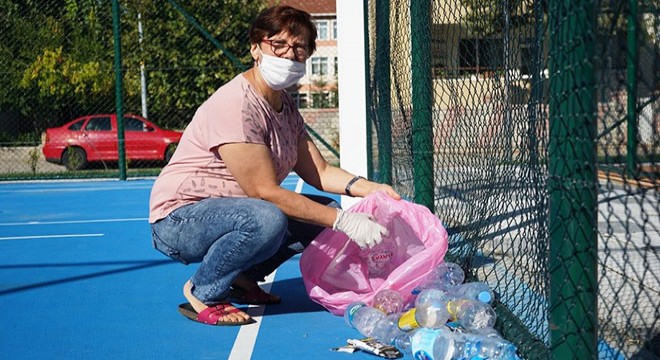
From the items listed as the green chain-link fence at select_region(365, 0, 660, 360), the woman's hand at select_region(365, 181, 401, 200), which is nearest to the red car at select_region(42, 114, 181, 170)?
the green chain-link fence at select_region(365, 0, 660, 360)

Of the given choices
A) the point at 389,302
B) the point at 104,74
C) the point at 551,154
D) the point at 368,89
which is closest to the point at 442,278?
the point at 389,302

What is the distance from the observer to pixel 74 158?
18.5 meters

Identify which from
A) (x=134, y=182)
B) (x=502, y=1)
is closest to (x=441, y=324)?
(x=502, y=1)

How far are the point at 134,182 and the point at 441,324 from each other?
10.7m

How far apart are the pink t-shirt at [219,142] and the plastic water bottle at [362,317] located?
0.80m

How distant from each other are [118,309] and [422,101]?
2270 mm

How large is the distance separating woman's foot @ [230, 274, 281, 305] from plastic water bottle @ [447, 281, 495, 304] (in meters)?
1.16

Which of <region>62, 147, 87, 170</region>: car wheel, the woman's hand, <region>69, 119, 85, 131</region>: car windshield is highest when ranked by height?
the woman's hand

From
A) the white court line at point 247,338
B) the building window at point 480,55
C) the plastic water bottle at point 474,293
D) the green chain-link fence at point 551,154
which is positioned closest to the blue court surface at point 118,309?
the white court line at point 247,338

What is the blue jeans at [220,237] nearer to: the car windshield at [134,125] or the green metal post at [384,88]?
the green metal post at [384,88]

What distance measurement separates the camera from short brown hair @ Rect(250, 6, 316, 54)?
4348 millimetres

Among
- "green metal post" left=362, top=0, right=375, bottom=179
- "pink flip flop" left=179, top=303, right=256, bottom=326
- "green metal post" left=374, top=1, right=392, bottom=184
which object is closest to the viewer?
"pink flip flop" left=179, top=303, right=256, bottom=326

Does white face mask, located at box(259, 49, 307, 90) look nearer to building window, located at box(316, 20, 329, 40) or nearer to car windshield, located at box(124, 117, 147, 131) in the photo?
car windshield, located at box(124, 117, 147, 131)

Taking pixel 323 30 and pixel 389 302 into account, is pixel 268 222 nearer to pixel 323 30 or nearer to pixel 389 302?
pixel 389 302
